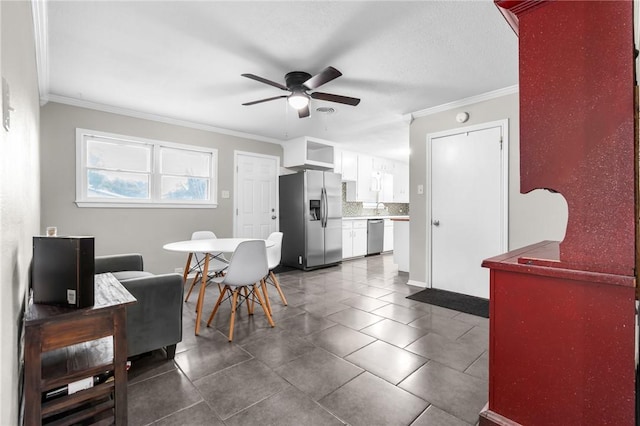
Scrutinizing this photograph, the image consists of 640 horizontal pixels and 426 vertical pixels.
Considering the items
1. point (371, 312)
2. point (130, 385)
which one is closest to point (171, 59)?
point (130, 385)

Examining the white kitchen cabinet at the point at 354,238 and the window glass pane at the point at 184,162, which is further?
the white kitchen cabinet at the point at 354,238

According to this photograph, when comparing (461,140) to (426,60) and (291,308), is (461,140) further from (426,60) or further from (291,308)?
(291,308)

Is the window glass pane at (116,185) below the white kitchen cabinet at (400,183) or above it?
below

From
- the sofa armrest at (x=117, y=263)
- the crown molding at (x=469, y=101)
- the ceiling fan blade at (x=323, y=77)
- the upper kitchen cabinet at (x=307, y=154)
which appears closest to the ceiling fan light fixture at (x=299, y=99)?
the ceiling fan blade at (x=323, y=77)

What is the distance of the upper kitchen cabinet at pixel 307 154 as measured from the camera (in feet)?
17.6

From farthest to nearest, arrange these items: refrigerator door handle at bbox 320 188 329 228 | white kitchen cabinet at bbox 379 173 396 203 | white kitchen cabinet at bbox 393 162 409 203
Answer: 1. white kitchen cabinet at bbox 393 162 409 203
2. white kitchen cabinet at bbox 379 173 396 203
3. refrigerator door handle at bbox 320 188 329 228

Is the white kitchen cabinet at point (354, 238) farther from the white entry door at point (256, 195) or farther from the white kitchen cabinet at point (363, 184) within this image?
the white entry door at point (256, 195)

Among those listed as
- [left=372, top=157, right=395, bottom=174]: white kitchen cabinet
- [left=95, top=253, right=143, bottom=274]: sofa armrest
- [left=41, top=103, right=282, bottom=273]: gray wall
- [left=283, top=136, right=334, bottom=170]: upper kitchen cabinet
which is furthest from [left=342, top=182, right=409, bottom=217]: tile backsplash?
[left=95, top=253, right=143, bottom=274]: sofa armrest

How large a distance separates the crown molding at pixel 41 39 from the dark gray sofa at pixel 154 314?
72.3 inches

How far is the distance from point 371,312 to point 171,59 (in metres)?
3.08

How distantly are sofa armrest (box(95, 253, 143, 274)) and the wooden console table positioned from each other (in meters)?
1.39

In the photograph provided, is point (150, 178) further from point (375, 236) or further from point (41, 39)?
point (375, 236)

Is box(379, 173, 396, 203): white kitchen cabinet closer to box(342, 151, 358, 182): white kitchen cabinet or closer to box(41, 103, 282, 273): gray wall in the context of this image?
box(342, 151, 358, 182): white kitchen cabinet

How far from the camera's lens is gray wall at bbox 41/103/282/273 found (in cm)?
341
